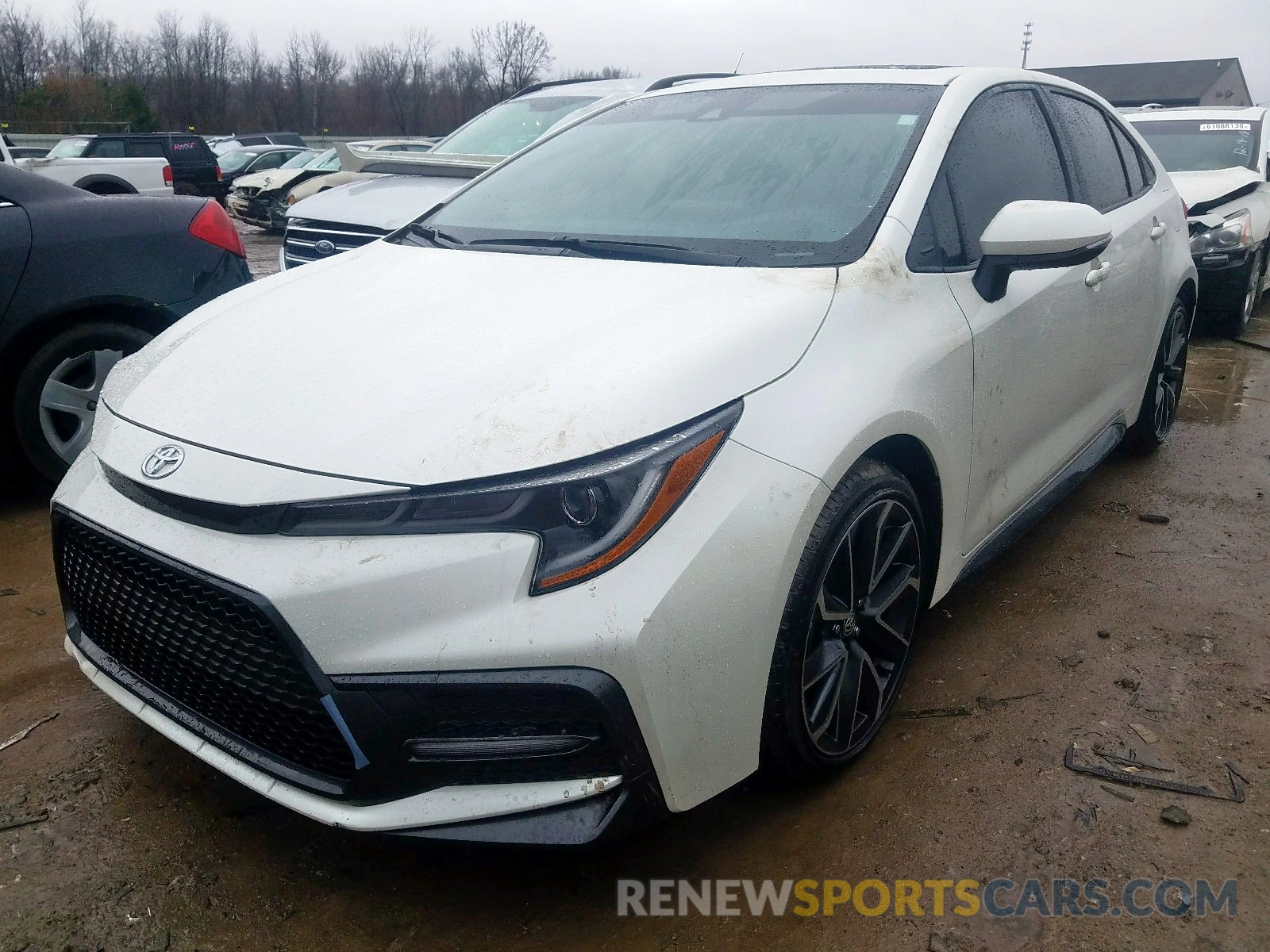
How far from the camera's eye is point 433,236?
9.78 ft

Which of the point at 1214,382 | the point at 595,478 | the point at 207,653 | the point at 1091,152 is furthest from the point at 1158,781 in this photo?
the point at 1214,382

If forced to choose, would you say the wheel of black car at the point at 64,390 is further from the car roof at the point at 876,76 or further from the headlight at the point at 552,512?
the headlight at the point at 552,512

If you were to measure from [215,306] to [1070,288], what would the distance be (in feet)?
8.00

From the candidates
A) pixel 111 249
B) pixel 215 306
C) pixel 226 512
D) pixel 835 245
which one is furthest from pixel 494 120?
pixel 226 512

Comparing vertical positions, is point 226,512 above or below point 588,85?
below

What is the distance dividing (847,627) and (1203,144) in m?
7.79

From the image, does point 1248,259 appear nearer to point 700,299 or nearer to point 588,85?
point 588,85

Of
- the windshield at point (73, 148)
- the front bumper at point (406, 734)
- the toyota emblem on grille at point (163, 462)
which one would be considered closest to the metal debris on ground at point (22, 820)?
the front bumper at point (406, 734)

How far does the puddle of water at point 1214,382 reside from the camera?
5.46m

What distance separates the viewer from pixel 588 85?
24.0 ft

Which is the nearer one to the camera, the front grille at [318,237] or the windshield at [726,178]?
the windshield at [726,178]

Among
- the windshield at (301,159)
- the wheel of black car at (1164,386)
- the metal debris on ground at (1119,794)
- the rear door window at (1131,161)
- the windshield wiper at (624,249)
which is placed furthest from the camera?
the windshield at (301,159)

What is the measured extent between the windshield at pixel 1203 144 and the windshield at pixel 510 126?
4750 millimetres

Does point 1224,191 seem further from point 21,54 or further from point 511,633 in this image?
point 21,54
